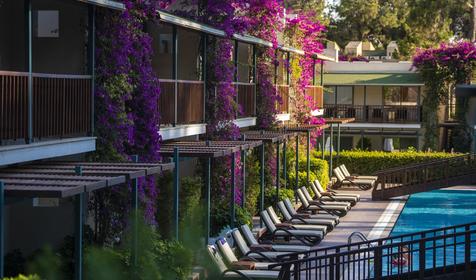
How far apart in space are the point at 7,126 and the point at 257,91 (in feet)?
60.9

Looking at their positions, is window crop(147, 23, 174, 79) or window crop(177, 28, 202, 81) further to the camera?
window crop(177, 28, 202, 81)

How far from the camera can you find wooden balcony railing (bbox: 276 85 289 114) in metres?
34.2

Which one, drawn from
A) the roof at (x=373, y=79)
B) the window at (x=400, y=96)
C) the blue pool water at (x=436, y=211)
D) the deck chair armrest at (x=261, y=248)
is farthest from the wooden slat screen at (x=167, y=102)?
the window at (x=400, y=96)

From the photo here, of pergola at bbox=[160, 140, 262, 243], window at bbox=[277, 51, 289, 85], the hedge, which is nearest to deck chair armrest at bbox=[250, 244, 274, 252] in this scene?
pergola at bbox=[160, 140, 262, 243]

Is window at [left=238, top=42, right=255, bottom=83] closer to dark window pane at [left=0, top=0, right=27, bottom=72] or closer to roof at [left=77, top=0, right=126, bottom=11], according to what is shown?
dark window pane at [left=0, top=0, right=27, bottom=72]

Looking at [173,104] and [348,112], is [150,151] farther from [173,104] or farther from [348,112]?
[348,112]

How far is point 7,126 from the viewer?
12891mm

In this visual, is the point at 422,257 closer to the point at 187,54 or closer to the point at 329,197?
the point at 187,54

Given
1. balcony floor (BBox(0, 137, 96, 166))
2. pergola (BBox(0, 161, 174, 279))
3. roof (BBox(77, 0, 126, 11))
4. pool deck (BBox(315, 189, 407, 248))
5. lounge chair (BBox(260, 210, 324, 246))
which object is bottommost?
pool deck (BBox(315, 189, 407, 248))

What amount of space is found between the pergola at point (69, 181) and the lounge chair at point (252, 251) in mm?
6297

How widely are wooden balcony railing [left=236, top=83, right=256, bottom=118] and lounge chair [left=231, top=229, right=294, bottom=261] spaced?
20.9 ft

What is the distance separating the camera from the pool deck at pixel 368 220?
2727 centimetres

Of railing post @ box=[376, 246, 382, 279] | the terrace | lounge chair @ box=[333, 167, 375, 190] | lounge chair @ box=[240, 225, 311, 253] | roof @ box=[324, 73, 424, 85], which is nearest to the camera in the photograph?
the terrace

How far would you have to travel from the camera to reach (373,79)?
56156mm
